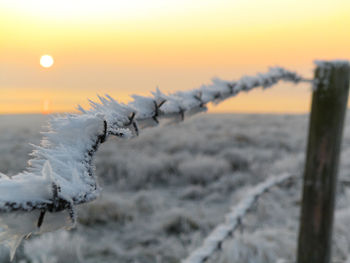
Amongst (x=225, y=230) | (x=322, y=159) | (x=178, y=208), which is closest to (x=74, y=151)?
(x=322, y=159)

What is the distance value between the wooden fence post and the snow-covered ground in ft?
3.26

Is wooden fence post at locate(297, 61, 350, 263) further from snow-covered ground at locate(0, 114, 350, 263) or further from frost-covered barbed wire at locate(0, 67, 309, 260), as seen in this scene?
frost-covered barbed wire at locate(0, 67, 309, 260)

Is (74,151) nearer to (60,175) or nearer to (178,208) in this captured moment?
(60,175)

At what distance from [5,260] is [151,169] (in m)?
4.23

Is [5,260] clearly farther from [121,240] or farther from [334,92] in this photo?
[334,92]

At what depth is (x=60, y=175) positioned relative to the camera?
0.40 metres

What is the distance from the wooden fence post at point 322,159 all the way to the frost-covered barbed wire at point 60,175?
1.39 m

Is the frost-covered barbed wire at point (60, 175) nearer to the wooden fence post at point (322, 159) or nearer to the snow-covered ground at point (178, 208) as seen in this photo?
the snow-covered ground at point (178, 208)

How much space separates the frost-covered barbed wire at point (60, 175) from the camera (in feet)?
1.20

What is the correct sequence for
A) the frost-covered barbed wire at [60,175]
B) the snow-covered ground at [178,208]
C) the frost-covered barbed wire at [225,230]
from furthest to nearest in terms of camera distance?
the snow-covered ground at [178,208], the frost-covered barbed wire at [225,230], the frost-covered barbed wire at [60,175]

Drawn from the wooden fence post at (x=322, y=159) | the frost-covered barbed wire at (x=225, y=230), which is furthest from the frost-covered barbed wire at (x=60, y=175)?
the wooden fence post at (x=322, y=159)

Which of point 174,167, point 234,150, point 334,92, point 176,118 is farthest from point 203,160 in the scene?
point 176,118

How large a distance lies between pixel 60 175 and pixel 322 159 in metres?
1.70

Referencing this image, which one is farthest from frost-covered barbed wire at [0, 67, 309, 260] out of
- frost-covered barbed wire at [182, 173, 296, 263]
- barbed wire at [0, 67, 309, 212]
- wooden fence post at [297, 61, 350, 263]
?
wooden fence post at [297, 61, 350, 263]
